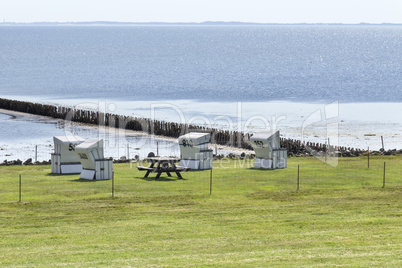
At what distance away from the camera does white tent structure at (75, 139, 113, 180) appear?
1149 inches

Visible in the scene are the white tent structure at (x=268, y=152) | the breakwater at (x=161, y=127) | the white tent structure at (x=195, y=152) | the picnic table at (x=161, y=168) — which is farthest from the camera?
the breakwater at (x=161, y=127)

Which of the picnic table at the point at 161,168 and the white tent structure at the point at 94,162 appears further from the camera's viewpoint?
the picnic table at the point at 161,168

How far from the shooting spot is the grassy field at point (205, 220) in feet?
52.7

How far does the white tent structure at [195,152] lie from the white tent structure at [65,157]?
4923 mm

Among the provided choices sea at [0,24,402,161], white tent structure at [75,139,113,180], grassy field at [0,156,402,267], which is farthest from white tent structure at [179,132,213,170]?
sea at [0,24,402,161]

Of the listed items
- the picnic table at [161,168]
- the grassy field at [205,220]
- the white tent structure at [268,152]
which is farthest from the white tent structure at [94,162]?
the white tent structure at [268,152]

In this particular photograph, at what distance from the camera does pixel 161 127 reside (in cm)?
5794

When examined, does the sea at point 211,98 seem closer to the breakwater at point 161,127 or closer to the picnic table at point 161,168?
the breakwater at point 161,127

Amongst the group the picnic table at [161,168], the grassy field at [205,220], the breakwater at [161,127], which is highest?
the breakwater at [161,127]

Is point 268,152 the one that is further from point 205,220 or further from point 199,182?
point 205,220

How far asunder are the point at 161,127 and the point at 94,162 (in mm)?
28904

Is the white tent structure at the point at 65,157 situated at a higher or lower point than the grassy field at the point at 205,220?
higher

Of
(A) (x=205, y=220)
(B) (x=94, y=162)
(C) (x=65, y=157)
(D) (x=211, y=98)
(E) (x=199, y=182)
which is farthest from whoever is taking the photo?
(D) (x=211, y=98)

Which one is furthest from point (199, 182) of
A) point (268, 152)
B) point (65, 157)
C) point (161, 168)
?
point (65, 157)
